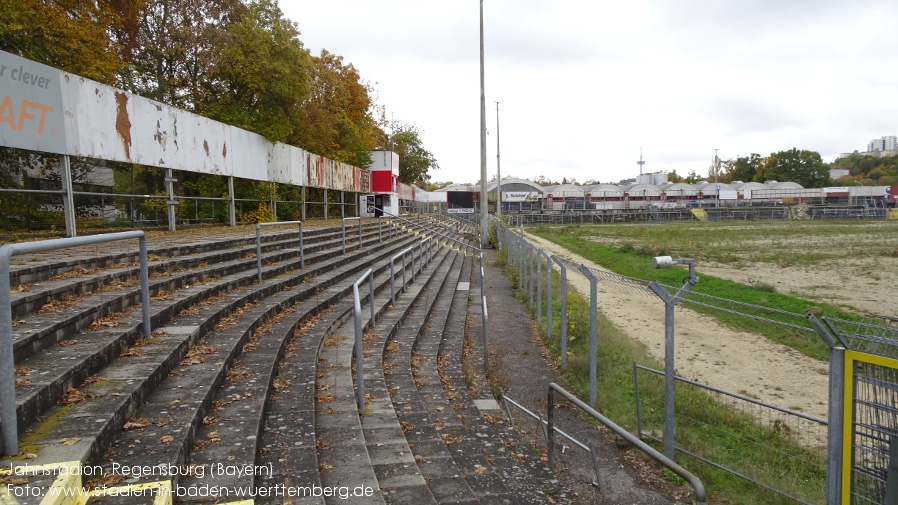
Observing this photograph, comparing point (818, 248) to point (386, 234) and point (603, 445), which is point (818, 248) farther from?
point (603, 445)

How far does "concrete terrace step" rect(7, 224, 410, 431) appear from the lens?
10.4ft

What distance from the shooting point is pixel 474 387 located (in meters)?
7.17

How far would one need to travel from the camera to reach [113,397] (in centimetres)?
351

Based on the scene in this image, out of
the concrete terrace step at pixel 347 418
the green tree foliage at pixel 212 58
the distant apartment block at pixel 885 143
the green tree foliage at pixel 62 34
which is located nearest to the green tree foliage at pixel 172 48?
the green tree foliage at pixel 212 58

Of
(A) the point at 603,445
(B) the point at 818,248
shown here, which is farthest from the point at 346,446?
(B) the point at 818,248

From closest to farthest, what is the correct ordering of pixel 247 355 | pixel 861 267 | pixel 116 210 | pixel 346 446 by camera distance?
pixel 346 446 → pixel 247 355 → pixel 116 210 → pixel 861 267

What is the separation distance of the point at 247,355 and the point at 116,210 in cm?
789

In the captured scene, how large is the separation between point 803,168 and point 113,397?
121 metres

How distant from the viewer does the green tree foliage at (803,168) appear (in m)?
104

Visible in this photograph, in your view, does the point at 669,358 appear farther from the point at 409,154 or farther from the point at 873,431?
the point at 409,154

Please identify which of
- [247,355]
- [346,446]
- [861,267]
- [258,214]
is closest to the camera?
[346,446]

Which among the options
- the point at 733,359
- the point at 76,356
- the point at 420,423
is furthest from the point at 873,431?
the point at 733,359

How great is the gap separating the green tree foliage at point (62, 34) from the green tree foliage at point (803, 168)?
373ft

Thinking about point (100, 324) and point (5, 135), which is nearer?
point (100, 324)
